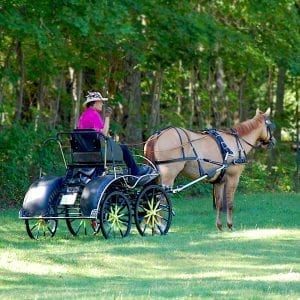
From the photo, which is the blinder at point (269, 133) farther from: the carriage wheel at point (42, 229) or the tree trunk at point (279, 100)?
the tree trunk at point (279, 100)

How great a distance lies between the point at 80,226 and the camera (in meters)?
18.3

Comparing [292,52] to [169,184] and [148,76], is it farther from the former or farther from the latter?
[169,184]

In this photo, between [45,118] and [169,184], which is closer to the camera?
[169,184]

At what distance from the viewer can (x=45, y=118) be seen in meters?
35.7

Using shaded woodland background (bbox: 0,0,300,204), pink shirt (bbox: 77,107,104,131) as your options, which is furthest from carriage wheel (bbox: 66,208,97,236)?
shaded woodland background (bbox: 0,0,300,204)

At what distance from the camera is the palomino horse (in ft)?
60.4

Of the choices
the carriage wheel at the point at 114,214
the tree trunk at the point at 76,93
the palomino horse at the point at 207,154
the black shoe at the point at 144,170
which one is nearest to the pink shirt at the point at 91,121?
the black shoe at the point at 144,170

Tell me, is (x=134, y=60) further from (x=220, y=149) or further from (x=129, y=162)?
(x=129, y=162)

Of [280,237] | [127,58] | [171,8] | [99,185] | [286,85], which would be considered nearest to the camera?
[99,185]

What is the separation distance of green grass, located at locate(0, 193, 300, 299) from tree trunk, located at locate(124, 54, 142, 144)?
11.6m

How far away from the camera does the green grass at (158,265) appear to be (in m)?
11.1

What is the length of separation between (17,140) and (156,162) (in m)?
7.94

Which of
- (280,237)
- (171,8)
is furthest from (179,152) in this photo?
(171,8)

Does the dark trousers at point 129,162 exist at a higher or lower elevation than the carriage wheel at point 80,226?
higher
